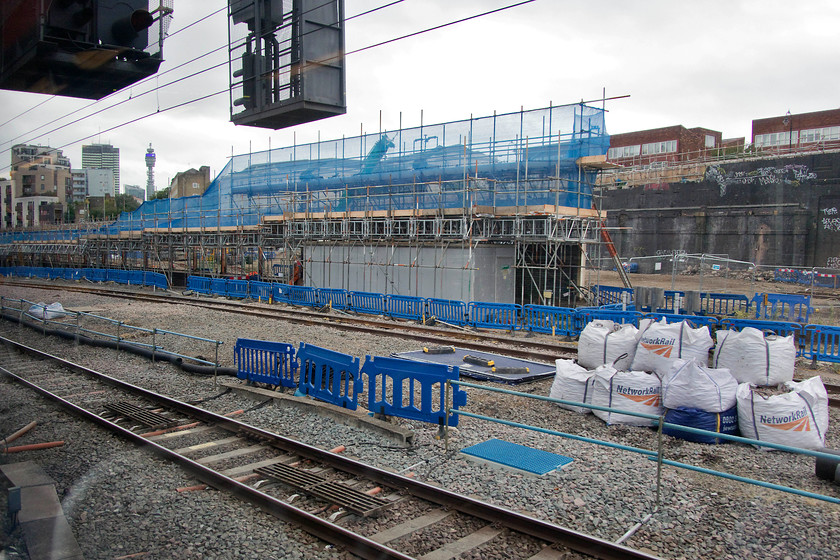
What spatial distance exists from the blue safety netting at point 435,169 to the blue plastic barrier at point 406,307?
4.22 m

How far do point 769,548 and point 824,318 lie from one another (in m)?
22.0

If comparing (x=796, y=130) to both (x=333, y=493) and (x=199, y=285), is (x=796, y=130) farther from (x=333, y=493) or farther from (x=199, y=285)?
(x=333, y=493)

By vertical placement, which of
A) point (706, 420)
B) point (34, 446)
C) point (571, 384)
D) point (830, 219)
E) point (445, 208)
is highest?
point (830, 219)

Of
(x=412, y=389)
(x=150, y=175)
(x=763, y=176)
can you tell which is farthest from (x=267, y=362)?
(x=150, y=175)

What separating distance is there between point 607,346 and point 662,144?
58277 mm

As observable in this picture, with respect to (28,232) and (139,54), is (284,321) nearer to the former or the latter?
(139,54)

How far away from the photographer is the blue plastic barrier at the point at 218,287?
30.2 metres

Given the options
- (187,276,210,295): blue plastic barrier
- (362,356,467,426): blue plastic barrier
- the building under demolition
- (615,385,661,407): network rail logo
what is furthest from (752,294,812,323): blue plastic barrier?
(187,276,210,295): blue plastic barrier

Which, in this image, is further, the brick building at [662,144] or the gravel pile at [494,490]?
the brick building at [662,144]

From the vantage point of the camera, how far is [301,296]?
25.9 m

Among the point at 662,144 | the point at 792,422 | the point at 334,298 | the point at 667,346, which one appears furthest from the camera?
the point at 662,144

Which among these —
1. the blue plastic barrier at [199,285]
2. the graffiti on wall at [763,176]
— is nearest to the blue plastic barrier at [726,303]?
the blue plastic barrier at [199,285]

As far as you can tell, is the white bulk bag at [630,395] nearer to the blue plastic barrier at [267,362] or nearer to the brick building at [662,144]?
the blue plastic barrier at [267,362]

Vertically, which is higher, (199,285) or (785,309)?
(785,309)
